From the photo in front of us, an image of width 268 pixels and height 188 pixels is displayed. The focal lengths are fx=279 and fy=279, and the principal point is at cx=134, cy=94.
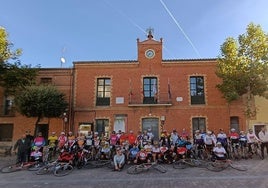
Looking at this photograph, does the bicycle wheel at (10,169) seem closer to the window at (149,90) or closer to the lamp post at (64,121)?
the lamp post at (64,121)

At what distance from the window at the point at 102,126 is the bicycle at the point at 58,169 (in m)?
9.31

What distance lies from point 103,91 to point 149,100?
3.61 metres

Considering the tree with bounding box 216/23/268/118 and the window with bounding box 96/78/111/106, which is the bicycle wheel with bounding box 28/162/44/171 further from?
the tree with bounding box 216/23/268/118

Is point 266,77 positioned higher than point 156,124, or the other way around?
point 266,77

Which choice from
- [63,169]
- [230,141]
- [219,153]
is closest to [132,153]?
[63,169]

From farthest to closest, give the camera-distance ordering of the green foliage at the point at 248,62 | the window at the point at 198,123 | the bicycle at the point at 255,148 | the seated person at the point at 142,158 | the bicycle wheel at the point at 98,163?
the window at the point at 198,123
the green foliage at the point at 248,62
the bicycle at the point at 255,148
the bicycle wheel at the point at 98,163
the seated person at the point at 142,158

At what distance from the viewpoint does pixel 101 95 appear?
2131 cm

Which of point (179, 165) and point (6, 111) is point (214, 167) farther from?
point (6, 111)

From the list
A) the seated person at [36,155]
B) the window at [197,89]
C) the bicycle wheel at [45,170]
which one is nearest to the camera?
the bicycle wheel at [45,170]

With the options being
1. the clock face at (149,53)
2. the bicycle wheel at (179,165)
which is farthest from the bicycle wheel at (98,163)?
the clock face at (149,53)

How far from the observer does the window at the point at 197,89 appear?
20656 mm

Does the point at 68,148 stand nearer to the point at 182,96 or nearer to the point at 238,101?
the point at 182,96

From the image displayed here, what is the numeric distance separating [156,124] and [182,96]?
2.84 m

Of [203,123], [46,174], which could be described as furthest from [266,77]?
[46,174]
